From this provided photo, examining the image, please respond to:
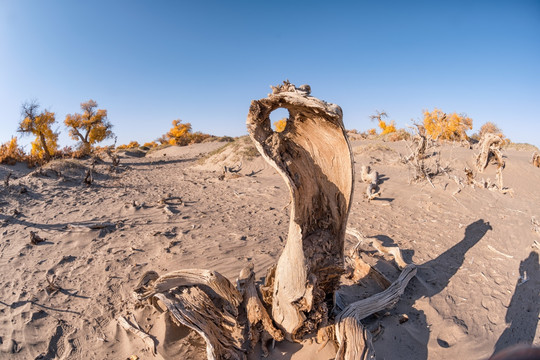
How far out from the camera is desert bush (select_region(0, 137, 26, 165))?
34.9 ft

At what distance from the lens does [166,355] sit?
2502 millimetres

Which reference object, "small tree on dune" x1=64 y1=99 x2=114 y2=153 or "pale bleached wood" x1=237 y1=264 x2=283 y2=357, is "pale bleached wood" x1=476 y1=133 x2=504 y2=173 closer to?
"pale bleached wood" x1=237 y1=264 x2=283 y2=357

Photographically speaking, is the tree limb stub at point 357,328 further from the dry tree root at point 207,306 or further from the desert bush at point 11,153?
the desert bush at point 11,153

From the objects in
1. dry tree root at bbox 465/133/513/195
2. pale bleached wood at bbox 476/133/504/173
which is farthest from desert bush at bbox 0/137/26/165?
pale bleached wood at bbox 476/133/504/173

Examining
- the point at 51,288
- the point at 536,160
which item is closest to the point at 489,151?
the point at 536,160

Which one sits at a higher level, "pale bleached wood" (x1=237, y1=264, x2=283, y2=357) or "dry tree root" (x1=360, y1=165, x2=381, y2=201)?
"dry tree root" (x1=360, y1=165, x2=381, y2=201)

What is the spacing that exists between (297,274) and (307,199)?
610 millimetres

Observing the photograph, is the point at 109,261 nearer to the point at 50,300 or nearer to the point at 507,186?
the point at 50,300

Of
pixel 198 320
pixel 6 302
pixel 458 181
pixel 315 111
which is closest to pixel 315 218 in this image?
pixel 315 111

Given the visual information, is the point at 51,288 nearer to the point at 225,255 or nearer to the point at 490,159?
the point at 225,255

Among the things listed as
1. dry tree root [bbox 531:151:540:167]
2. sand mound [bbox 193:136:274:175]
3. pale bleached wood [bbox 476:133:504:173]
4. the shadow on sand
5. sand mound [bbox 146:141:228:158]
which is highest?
sand mound [bbox 146:141:228:158]

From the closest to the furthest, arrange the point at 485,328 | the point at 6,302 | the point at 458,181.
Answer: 1. the point at 485,328
2. the point at 6,302
3. the point at 458,181

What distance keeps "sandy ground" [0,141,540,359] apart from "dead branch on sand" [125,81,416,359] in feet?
0.76

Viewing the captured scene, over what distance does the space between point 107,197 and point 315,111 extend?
7.21 m
